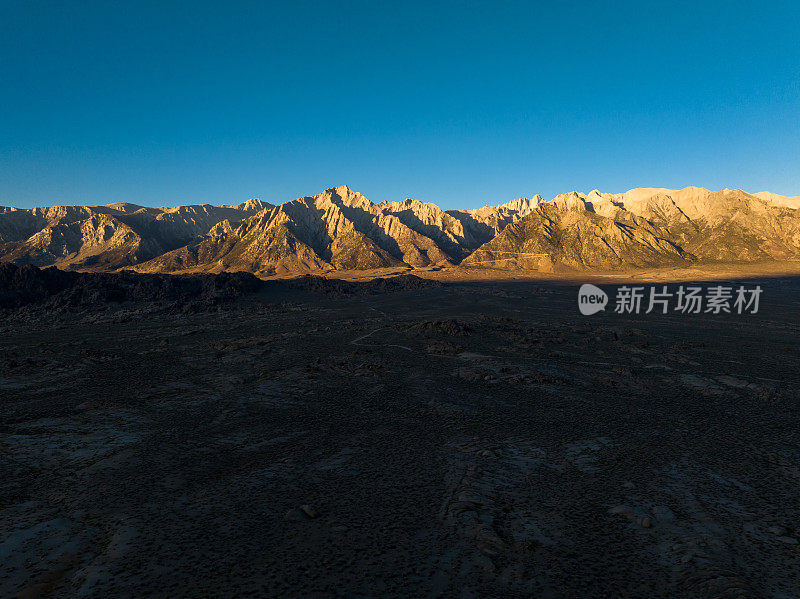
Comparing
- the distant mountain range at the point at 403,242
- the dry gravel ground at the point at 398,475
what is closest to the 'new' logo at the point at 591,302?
the dry gravel ground at the point at 398,475

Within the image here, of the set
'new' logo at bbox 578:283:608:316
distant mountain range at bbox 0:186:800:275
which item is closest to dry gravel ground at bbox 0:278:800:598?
'new' logo at bbox 578:283:608:316

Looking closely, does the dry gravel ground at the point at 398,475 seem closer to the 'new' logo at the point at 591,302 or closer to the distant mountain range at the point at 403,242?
the 'new' logo at the point at 591,302

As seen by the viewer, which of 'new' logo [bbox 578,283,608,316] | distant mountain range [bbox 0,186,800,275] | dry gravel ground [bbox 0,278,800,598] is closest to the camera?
dry gravel ground [bbox 0,278,800,598]

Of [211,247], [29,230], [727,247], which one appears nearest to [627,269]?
[727,247]

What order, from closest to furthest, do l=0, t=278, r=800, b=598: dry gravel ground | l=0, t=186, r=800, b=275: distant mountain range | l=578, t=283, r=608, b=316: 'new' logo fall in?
l=0, t=278, r=800, b=598: dry gravel ground, l=578, t=283, r=608, b=316: 'new' logo, l=0, t=186, r=800, b=275: distant mountain range

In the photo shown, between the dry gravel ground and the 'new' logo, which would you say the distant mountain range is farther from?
the dry gravel ground

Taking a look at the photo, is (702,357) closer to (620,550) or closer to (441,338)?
(441,338)

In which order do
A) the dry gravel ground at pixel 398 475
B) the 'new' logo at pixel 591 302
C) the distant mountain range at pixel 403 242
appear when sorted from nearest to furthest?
the dry gravel ground at pixel 398 475, the 'new' logo at pixel 591 302, the distant mountain range at pixel 403 242

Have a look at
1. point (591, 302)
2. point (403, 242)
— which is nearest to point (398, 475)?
point (591, 302)

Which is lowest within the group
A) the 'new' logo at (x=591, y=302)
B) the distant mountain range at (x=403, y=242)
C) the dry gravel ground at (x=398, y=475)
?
the dry gravel ground at (x=398, y=475)
